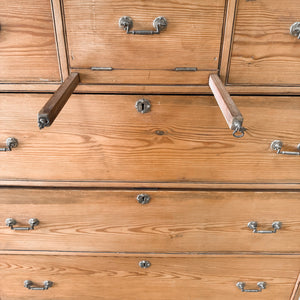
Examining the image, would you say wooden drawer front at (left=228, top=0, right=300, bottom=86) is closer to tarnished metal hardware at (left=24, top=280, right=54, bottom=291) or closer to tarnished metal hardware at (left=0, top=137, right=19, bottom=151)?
tarnished metal hardware at (left=0, top=137, right=19, bottom=151)

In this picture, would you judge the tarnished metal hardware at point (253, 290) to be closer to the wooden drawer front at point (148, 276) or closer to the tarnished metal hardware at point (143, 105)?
the wooden drawer front at point (148, 276)

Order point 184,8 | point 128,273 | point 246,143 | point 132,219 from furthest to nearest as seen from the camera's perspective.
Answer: point 128,273 → point 132,219 → point 246,143 → point 184,8

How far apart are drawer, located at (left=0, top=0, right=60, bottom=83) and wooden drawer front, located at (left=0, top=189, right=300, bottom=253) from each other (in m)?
0.29

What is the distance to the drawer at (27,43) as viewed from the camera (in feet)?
1.72

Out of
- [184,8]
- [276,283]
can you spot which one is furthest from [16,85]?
[276,283]

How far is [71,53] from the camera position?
553 millimetres

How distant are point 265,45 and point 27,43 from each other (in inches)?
18.9

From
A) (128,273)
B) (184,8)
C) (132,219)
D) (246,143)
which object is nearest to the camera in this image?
(184,8)

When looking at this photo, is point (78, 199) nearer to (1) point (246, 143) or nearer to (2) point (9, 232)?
(2) point (9, 232)

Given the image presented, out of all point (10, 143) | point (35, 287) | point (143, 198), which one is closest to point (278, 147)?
point (143, 198)

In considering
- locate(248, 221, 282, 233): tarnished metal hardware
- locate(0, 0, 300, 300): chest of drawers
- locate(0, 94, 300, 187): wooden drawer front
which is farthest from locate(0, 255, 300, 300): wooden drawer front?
locate(0, 94, 300, 187): wooden drawer front

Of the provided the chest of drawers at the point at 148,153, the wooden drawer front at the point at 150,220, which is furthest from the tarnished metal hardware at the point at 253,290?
the wooden drawer front at the point at 150,220

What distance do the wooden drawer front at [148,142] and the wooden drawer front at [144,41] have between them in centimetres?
5

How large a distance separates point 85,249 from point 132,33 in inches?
23.6
